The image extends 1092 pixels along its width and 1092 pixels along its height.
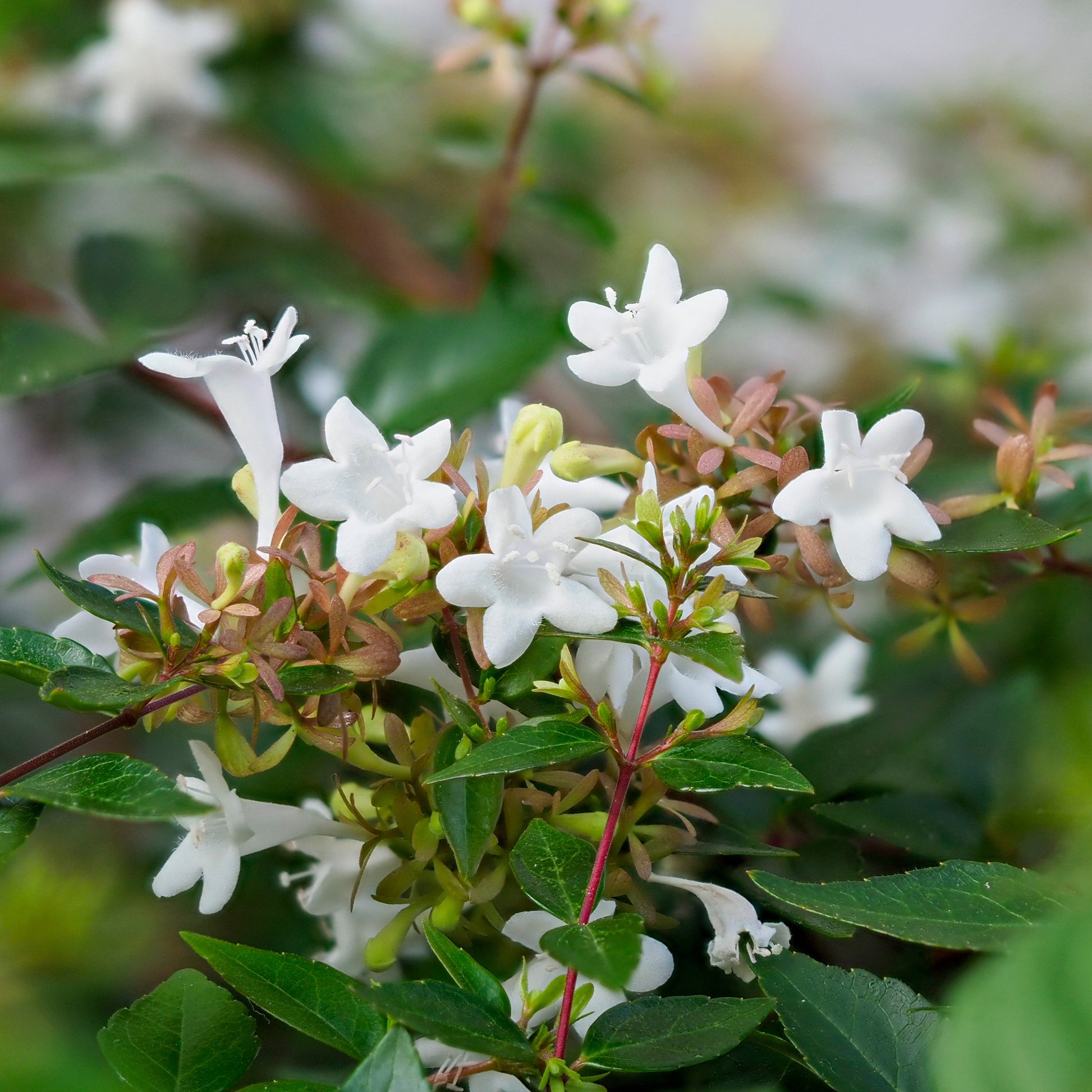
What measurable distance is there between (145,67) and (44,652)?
1.19 metres

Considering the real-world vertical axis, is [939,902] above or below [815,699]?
above

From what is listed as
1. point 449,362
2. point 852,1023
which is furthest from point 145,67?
point 852,1023

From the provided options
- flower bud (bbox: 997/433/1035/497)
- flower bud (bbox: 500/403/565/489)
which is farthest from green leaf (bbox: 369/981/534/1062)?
flower bud (bbox: 997/433/1035/497)

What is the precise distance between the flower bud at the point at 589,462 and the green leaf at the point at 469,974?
218mm

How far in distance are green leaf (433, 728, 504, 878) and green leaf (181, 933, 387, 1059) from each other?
0.07 metres

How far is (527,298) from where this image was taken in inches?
44.7

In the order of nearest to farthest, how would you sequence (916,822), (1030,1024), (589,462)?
(1030,1024)
(589,462)
(916,822)

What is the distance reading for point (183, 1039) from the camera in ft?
1.46

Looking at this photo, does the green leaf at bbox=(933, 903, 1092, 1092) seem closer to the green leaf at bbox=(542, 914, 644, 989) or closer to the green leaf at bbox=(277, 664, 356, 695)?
the green leaf at bbox=(542, 914, 644, 989)

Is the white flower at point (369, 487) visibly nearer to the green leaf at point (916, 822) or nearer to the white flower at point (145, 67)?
the green leaf at point (916, 822)

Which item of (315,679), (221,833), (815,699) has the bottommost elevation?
(815,699)

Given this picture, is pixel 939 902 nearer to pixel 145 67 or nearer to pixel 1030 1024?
pixel 1030 1024

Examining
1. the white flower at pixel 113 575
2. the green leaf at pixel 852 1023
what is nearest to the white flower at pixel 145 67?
the white flower at pixel 113 575

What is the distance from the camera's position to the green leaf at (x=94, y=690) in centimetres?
39
